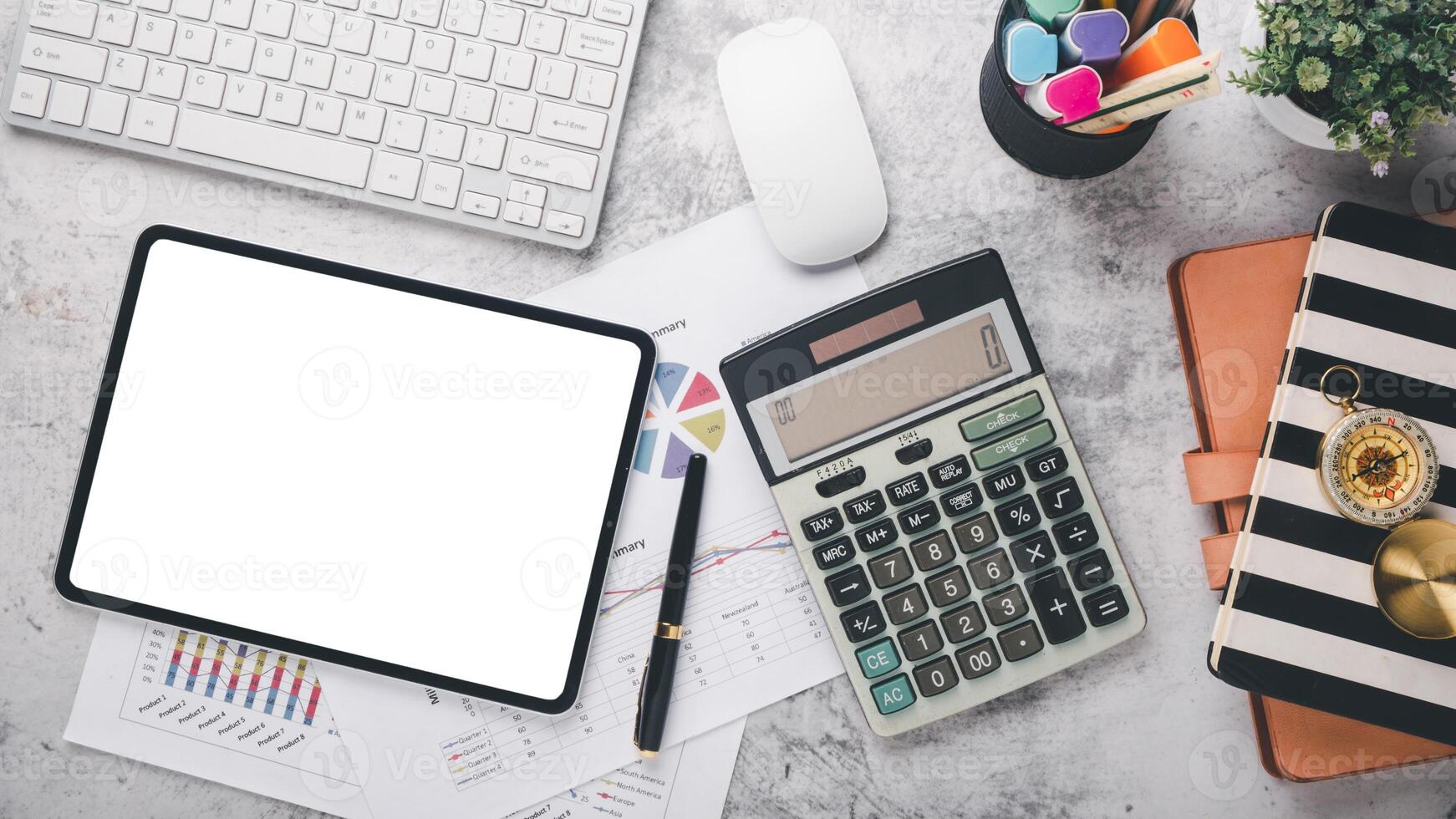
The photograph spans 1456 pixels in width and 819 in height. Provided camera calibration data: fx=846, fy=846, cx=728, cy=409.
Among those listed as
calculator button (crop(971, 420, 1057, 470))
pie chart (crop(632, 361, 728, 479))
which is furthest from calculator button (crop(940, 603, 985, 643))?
pie chart (crop(632, 361, 728, 479))

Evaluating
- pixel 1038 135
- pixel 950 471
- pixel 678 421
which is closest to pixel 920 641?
pixel 950 471

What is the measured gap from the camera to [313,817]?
2.34ft

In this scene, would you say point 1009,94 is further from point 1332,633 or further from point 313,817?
point 313,817

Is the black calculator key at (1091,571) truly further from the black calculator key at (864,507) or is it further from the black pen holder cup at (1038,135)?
the black pen holder cup at (1038,135)

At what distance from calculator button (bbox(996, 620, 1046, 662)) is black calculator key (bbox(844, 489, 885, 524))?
0.14 metres

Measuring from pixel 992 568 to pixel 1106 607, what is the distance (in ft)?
0.30

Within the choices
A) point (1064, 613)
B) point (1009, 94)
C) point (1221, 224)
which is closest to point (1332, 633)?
point (1064, 613)

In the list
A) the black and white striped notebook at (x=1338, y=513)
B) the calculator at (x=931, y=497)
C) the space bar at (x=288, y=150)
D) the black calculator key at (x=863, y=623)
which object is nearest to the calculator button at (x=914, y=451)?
the calculator at (x=931, y=497)

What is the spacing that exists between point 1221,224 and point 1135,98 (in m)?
0.25

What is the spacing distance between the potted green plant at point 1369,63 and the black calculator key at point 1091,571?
0.32 meters

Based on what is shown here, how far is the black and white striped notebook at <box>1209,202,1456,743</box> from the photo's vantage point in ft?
2.00

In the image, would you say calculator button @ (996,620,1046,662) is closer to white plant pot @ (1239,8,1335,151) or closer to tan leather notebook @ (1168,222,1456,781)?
tan leather notebook @ (1168,222,1456,781)

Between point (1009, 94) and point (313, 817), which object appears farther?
point (313, 817)

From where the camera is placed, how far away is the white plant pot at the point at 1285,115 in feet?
1.97
